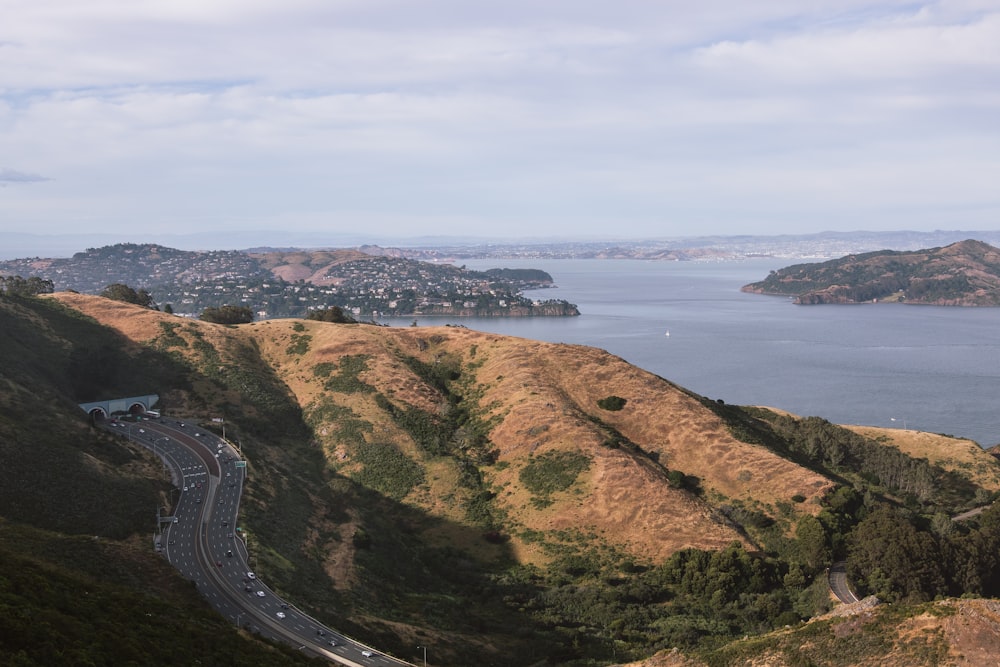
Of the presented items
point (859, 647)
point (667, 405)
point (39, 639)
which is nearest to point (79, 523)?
point (39, 639)

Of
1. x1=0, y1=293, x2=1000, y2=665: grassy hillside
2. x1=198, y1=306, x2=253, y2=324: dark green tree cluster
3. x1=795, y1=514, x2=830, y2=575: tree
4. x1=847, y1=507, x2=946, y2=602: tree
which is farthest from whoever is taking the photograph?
x1=198, y1=306, x2=253, y2=324: dark green tree cluster

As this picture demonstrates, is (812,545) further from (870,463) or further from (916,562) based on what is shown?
(870,463)

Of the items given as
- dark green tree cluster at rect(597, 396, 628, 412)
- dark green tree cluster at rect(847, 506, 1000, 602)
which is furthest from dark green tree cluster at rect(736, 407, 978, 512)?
dark green tree cluster at rect(847, 506, 1000, 602)

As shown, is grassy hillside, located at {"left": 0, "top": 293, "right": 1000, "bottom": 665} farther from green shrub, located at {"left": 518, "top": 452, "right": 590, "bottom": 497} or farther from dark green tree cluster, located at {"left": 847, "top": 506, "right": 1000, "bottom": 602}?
dark green tree cluster, located at {"left": 847, "top": 506, "right": 1000, "bottom": 602}

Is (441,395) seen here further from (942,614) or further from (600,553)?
(942,614)

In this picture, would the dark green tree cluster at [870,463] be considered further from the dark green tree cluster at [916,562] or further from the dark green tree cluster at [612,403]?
the dark green tree cluster at [916,562]

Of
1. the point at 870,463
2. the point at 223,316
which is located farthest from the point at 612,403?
the point at 223,316
